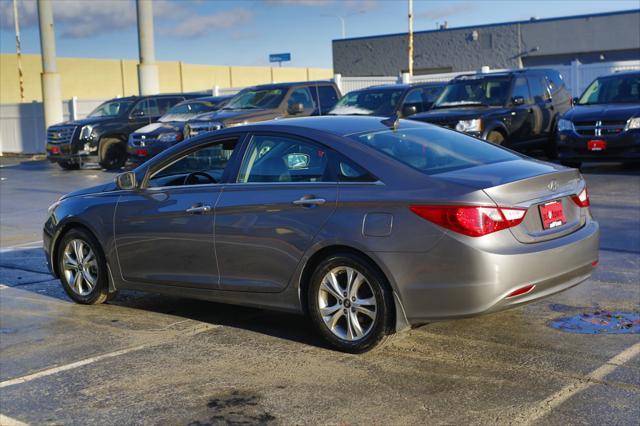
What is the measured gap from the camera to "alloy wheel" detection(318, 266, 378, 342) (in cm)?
580

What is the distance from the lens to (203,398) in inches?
204

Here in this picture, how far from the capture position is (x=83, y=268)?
7.74 m

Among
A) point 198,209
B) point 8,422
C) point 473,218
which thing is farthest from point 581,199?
point 8,422

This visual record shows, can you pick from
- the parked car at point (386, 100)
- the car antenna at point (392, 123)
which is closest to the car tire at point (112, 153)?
the parked car at point (386, 100)

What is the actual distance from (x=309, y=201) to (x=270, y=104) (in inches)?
522

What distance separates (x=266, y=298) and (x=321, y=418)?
1690mm

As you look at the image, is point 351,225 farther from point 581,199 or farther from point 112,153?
point 112,153

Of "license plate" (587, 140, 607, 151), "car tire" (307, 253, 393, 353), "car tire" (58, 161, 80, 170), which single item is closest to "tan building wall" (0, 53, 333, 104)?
"car tire" (58, 161, 80, 170)

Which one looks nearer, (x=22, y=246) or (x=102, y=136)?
(x=22, y=246)

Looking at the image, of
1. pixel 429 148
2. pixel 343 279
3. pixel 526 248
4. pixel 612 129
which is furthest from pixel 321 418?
pixel 612 129

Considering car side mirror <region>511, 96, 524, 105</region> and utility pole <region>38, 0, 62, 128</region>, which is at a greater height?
utility pole <region>38, 0, 62, 128</region>

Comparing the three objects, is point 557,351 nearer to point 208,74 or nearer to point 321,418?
point 321,418

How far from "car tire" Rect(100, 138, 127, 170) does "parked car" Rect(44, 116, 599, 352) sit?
16.1m

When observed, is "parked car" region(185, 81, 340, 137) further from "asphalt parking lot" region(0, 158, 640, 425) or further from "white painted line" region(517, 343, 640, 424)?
"white painted line" region(517, 343, 640, 424)
